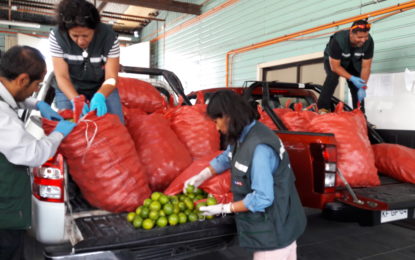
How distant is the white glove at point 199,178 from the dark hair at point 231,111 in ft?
1.94

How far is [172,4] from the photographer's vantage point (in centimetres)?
1200

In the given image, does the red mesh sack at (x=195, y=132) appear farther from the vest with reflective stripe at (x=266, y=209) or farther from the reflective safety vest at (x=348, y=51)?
the reflective safety vest at (x=348, y=51)

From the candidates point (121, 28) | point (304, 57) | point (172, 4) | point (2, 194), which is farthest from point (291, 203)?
point (121, 28)

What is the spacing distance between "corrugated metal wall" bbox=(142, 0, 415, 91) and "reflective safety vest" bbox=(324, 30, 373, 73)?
983 mm

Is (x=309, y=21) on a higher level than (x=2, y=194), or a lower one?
higher

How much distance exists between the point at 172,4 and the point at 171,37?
3.04m

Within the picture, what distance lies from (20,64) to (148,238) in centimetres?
113

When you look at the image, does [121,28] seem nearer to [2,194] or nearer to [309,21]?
[309,21]

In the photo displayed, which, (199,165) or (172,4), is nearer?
(199,165)

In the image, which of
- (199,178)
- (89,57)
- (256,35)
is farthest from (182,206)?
(256,35)

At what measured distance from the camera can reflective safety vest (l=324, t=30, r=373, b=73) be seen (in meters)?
4.71

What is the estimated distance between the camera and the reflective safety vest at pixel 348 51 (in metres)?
4.71

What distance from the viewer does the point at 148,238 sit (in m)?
1.90

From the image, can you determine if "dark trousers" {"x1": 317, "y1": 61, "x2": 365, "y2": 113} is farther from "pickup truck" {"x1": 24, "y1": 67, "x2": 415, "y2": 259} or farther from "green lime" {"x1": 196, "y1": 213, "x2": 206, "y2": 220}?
"green lime" {"x1": 196, "y1": 213, "x2": 206, "y2": 220}
